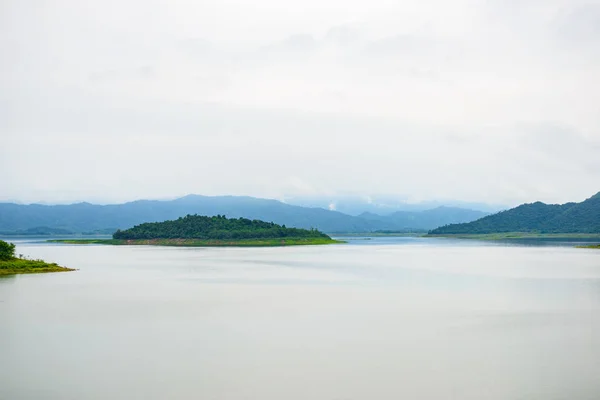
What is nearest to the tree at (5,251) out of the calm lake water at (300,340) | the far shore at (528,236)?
the calm lake water at (300,340)

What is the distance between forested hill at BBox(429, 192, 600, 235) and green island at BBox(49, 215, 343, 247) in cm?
7782

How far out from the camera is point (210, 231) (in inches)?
4606

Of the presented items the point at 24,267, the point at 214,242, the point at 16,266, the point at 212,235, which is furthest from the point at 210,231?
the point at 16,266

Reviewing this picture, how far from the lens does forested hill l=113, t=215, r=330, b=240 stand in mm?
116438

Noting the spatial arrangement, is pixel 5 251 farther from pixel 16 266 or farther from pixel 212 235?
pixel 212 235

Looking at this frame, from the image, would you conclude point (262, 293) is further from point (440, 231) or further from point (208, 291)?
point (440, 231)

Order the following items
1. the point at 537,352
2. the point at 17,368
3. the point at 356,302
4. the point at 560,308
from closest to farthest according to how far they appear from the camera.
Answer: the point at 17,368 → the point at 537,352 → the point at 560,308 → the point at 356,302

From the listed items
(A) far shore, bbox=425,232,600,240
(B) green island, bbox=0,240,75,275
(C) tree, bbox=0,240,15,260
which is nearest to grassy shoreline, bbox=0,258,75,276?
(B) green island, bbox=0,240,75,275

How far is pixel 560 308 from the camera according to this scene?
28594mm

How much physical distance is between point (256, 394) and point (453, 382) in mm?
5440

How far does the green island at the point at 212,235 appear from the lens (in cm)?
11462

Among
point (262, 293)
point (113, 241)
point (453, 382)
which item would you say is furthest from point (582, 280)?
point (113, 241)

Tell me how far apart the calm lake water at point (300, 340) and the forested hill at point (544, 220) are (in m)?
133

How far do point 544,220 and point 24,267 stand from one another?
163849 mm
